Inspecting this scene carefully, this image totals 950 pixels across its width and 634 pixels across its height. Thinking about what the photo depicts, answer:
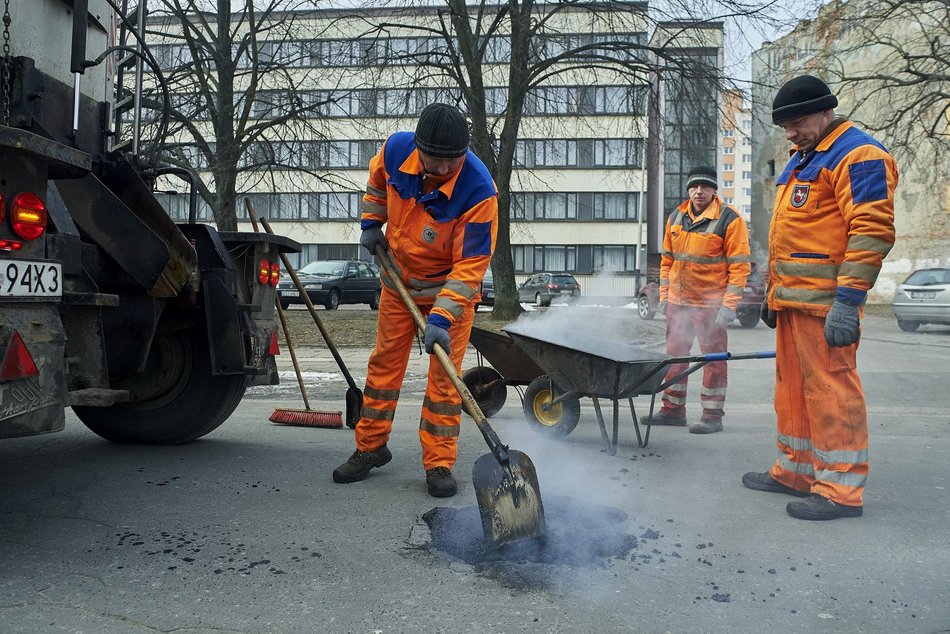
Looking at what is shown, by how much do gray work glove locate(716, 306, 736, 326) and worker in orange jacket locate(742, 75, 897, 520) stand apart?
172cm

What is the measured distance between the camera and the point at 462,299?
3791mm

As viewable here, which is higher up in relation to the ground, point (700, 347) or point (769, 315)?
point (769, 315)

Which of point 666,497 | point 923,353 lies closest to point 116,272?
point 666,497

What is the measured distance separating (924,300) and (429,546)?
14.6 metres

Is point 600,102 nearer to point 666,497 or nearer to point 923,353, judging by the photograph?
point 923,353

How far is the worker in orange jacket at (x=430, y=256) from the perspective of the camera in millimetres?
3734

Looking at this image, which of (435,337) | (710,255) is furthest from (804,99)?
(710,255)

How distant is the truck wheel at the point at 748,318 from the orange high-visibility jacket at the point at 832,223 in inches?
480

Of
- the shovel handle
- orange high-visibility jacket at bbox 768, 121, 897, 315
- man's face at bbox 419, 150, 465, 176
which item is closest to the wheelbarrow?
orange high-visibility jacket at bbox 768, 121, 897, 315

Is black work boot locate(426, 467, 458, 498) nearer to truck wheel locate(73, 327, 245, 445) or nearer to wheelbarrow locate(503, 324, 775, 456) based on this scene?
wheelbarrow locate(503, 324, 775, 456)

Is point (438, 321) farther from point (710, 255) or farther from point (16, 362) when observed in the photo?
point (710, 255)

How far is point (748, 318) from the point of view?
51.8 feet

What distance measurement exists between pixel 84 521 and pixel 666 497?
105 inches

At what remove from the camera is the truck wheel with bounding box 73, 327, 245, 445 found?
457 cm
